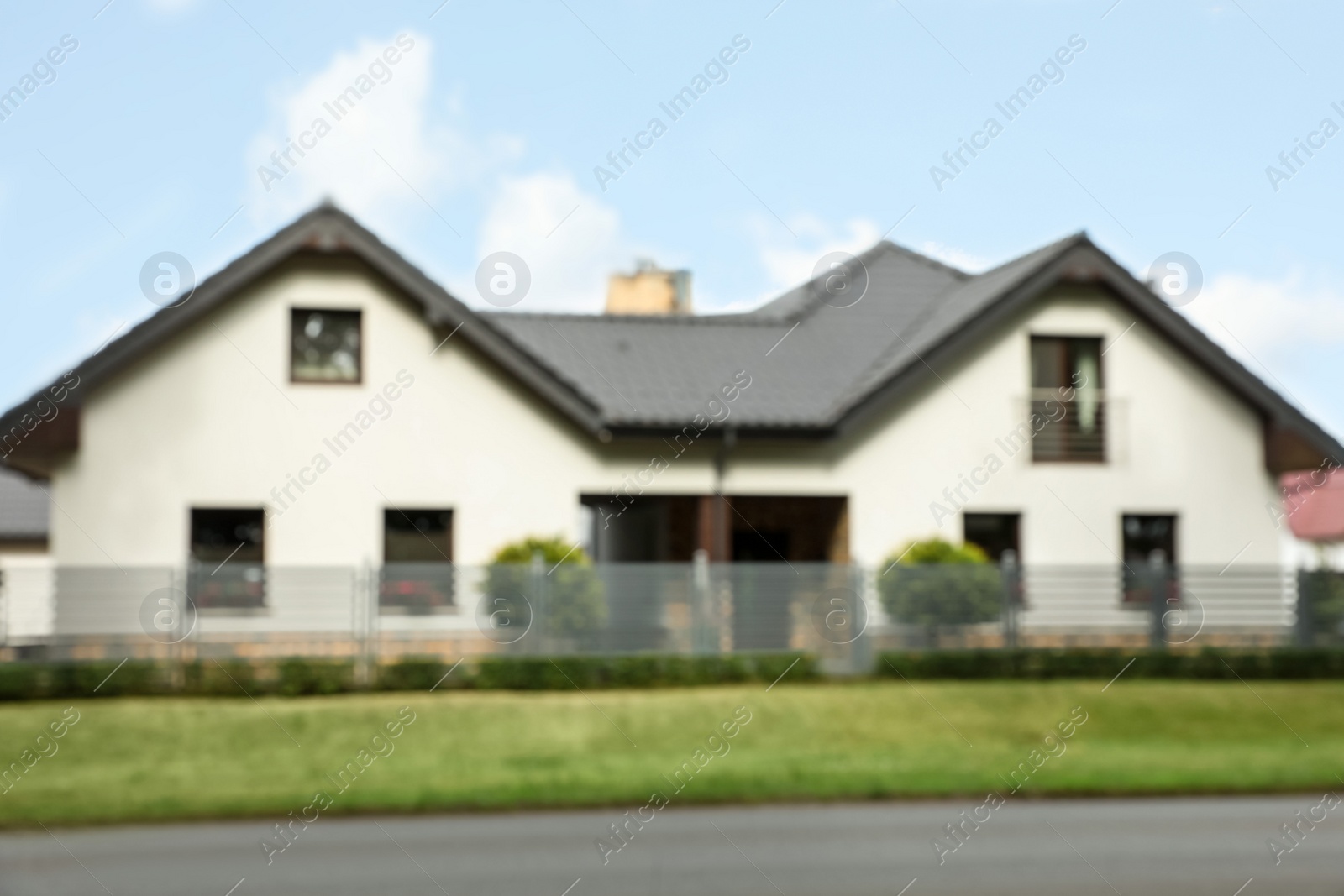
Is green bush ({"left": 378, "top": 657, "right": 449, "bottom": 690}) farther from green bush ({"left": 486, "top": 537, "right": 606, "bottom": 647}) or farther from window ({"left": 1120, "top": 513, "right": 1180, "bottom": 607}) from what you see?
window ({"left": 1120, "top": 513, "right": 1180, "bottom": 607})

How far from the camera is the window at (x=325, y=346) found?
21.9 metres

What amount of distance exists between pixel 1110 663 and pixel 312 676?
10.8 metres

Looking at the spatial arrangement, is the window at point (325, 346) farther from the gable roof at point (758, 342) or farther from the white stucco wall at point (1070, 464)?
the white stucco wall at point (1070, 464)

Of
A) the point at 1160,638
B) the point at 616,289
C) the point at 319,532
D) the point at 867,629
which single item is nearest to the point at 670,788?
the point at 867,629

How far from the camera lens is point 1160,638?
22.1 metres

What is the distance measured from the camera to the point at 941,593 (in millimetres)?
21125

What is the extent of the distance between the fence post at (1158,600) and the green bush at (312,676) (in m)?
11.6

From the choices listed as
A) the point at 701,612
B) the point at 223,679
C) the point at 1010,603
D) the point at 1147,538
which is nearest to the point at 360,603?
the point at 223,679

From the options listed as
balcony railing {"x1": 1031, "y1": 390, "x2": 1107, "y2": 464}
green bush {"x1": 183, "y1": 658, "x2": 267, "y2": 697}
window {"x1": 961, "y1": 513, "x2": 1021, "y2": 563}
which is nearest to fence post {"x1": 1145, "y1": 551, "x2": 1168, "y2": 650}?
window {"x1": 961, "y1": 513, "x2": 1021, "y2": 563}

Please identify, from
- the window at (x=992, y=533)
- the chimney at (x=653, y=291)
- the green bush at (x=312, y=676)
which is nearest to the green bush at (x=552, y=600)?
the green bush at (x=312, y=676)

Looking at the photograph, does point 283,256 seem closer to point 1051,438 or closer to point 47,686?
point 47,686

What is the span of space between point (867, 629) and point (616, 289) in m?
14.9

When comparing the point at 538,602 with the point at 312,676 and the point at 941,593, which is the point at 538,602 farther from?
the point at 941,593

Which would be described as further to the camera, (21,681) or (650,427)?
(650,427)
